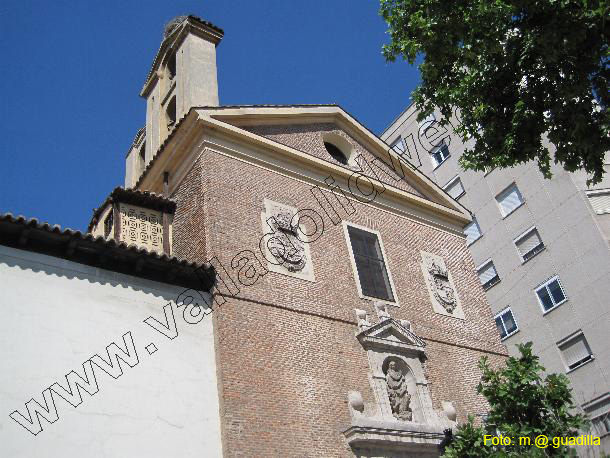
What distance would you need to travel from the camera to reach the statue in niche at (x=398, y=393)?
1158 centimetres

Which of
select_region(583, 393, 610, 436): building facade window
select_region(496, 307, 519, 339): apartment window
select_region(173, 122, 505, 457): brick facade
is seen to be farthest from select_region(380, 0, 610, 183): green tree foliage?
select_region(496, 307, 519, 339): apartment window

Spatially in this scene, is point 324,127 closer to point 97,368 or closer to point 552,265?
point 97,368

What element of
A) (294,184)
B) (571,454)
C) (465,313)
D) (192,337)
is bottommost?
(571,454)

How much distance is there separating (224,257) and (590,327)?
15.6m

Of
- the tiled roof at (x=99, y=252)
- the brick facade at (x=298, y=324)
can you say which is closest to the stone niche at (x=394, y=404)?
Answer: the brick facade at (x=298, y=324)

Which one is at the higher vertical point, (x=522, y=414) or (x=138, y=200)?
(x=138, y=200)

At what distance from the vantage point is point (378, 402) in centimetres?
1139

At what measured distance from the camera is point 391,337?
1255cm

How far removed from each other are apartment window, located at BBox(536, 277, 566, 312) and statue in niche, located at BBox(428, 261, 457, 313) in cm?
991

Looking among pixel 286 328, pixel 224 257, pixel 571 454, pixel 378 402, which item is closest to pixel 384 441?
pixel 378 402

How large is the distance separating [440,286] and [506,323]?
11512mm

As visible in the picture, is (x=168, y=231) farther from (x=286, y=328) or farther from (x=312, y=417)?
(x=312, y=417)

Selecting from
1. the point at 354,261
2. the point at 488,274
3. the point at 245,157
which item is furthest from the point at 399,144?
the point at 245,157

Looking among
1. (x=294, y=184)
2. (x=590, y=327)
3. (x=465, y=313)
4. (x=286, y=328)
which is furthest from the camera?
(x=590, y=327)
